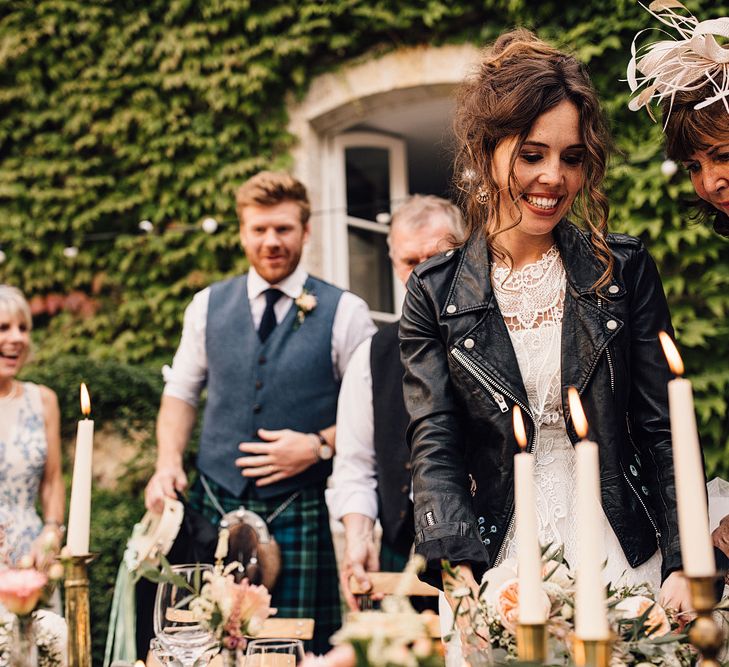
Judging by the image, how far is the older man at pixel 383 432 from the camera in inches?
122

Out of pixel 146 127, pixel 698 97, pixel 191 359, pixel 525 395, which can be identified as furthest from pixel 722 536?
pixel 146 127

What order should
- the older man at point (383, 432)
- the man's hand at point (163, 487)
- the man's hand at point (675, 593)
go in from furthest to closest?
the man's hand at point (163, 487)
the older man at point (383, 432)
the man's hand at point (675, 593)

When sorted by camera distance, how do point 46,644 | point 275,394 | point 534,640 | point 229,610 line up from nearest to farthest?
point 534,640
point 229,610
point 46,644
point 275,394

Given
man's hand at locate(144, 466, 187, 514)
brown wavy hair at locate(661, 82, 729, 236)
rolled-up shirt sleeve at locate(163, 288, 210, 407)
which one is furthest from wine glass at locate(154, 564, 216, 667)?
rolled-up shirt sleeve at locate(163, 288, 210, 407)

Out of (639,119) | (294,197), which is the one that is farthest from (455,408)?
(639,119)

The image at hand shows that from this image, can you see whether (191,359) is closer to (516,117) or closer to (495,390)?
(495,390)

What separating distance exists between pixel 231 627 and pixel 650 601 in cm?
62

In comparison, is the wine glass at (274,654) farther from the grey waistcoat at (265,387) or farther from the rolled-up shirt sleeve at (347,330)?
the rolled-up shirt sleeve at (347,330)

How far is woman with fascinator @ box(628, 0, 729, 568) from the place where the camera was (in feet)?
6.79

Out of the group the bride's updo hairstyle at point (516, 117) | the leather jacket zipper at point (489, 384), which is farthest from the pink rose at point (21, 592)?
the bride's updo hairstyle at point (516, 117)

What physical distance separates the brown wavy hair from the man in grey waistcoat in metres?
1.77

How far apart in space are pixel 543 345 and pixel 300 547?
1955 mm

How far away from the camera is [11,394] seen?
411cm

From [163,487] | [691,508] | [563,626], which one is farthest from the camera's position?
[163,487]
